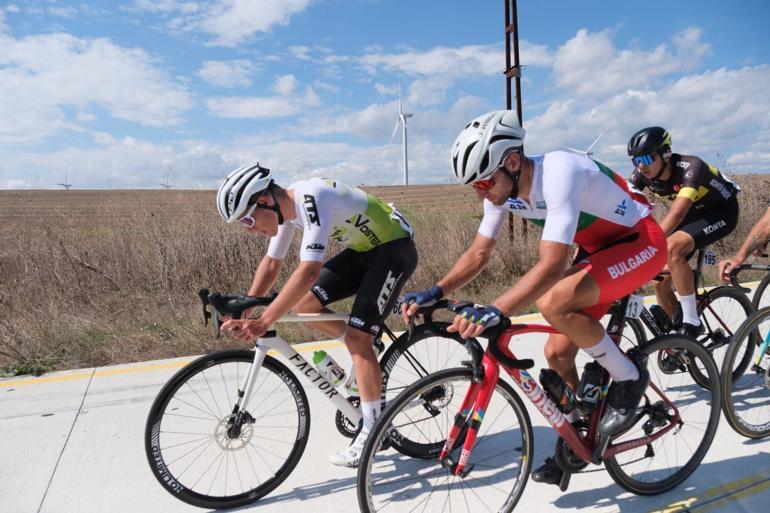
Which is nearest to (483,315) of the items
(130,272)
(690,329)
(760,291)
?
(690,329)

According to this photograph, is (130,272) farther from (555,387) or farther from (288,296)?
(555,387)

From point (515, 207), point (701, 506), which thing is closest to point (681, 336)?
point (701, 506)

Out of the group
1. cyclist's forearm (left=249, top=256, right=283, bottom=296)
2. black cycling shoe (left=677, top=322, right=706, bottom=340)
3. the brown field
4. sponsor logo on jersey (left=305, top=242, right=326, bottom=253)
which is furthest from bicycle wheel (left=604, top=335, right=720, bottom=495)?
the brown field

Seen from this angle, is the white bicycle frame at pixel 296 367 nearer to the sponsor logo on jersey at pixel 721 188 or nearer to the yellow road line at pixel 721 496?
the yellow road line at pixel 721 496

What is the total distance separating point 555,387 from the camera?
2793 mm

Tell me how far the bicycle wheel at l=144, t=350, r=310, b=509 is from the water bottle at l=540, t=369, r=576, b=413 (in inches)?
54.1

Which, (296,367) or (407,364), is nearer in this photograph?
(296,367)

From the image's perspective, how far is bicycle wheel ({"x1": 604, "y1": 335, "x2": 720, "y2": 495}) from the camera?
9.80ft

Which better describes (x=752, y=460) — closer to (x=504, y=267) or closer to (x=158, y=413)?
(x=158, y=413)

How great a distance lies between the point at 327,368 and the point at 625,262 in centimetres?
183

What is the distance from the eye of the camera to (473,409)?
254 centimetres

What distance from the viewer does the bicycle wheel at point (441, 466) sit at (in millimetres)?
2426

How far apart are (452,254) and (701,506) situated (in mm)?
6696

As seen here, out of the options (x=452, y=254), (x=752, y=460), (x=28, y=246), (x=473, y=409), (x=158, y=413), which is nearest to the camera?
(x=473, y=409)
